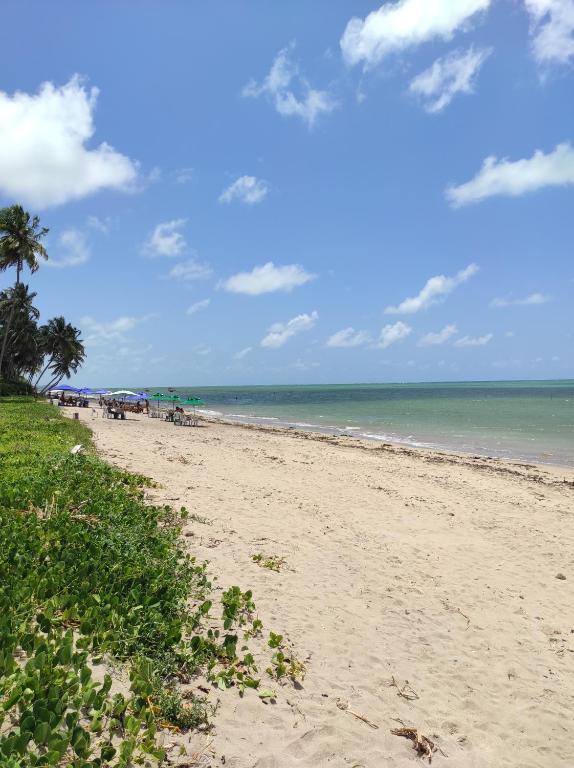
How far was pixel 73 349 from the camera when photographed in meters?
59.2

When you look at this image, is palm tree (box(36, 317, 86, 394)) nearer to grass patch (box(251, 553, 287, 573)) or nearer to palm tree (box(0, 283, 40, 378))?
palm tree (box(0, 283, 40, 378))

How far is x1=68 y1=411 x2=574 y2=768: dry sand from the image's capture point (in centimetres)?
402

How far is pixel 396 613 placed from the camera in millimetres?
6336

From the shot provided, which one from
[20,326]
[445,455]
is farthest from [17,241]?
[445,455]

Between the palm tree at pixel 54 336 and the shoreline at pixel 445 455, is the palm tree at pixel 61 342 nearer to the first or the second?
the palm tree at pixel 54 336

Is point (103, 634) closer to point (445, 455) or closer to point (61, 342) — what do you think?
point (445, 455)

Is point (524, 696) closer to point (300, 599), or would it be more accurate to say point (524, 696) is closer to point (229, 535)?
point (300, 599)

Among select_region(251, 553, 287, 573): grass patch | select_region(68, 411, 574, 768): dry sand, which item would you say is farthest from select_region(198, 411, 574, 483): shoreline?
select_region(251, 553, 287, 573): grass patch

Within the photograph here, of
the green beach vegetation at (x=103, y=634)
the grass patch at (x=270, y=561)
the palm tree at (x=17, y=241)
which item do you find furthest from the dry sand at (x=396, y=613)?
the palm tree at (x=17, y=241)

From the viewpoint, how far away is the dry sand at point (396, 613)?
402 centimetres

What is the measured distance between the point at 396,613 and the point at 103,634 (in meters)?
3.79

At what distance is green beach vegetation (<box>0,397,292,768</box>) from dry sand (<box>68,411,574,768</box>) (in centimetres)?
36

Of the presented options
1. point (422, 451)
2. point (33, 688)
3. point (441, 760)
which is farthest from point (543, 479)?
point (33, 688)

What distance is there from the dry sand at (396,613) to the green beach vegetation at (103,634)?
14.1 inches
